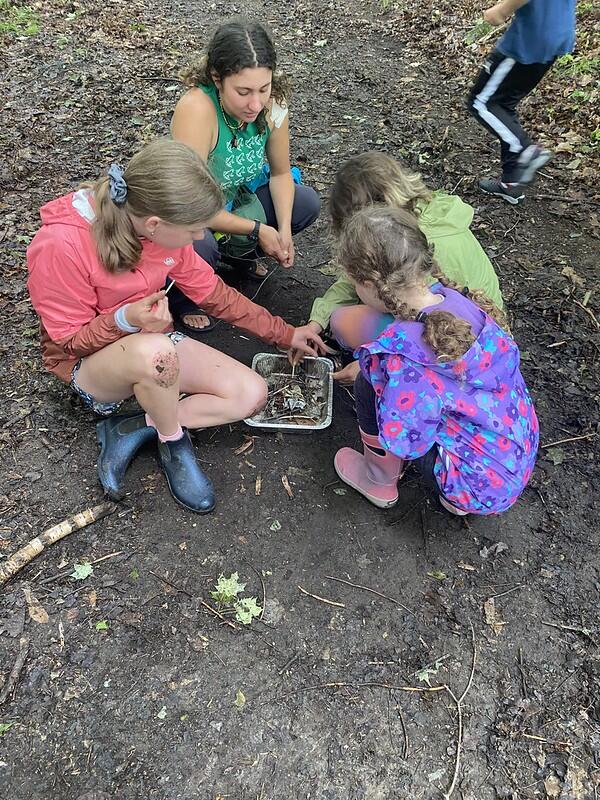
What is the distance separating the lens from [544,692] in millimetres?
2121

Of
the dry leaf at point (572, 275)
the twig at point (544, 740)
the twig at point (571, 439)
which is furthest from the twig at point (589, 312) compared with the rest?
the twig at point (544, 740)

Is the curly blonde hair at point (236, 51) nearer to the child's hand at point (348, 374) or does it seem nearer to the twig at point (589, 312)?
the child's hand at point (348, 374)

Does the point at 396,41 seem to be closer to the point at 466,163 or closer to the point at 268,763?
the point at 466,163

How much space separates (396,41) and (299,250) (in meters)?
4.90

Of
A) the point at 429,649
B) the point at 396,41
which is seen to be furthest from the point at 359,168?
the point at 396,41

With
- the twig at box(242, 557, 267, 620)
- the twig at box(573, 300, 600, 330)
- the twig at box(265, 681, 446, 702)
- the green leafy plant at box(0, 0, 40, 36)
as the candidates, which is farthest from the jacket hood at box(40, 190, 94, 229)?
the green leafy plant at box(0, 0, 40, 36)

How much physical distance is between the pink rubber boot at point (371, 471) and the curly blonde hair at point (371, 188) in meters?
0.98

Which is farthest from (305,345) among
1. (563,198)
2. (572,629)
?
(563,198)

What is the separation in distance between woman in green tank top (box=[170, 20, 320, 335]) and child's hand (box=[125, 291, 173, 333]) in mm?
928

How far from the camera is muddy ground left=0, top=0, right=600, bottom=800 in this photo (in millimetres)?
1934

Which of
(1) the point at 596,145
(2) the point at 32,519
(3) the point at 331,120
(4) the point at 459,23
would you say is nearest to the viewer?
(2) the point at 32,519

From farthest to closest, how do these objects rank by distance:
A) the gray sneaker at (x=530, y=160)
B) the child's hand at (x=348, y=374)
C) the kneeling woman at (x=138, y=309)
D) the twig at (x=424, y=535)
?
the gray sneaker at (x=530, y=160)
the child's hand at (x=348, y=374)
the twig at (x=424, y=535)
the kneeling woman at (x=138, y=309)

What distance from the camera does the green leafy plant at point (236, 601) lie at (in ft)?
7.52

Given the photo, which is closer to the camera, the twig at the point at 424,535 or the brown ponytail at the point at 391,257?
the brown ponytail at the point at 391,257
